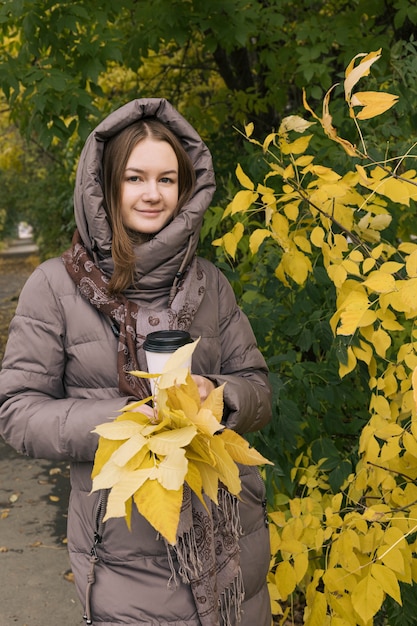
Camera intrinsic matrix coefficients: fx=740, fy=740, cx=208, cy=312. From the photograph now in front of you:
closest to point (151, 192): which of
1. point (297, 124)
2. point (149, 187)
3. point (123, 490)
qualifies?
point (149, 187)

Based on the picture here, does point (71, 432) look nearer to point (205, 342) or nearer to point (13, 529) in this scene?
point (205, 342)

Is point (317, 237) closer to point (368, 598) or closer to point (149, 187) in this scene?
point (149, 187)

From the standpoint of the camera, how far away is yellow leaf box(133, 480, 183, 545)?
48.8 inches

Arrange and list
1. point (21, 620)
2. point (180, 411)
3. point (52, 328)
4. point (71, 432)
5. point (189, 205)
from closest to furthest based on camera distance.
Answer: point (180, 411)
point (71, 432)
point (52, 328)
point (189, 205)
point (21, 620)

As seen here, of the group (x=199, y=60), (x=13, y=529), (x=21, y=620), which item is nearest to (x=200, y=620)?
(x=21, y=620)

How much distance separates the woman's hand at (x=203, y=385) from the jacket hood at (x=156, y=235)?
0.34 meters

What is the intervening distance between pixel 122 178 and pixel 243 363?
59 cm

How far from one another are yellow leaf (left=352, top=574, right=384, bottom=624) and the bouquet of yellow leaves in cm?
62

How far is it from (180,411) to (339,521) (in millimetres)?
1119

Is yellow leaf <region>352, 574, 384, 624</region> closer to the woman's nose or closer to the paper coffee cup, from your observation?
the paper coffee cup

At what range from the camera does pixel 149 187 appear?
187 cm

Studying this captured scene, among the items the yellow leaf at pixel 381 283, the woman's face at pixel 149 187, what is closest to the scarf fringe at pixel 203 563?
the yellow leaf at pixel 381 283

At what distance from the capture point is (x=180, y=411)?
51.9 inches

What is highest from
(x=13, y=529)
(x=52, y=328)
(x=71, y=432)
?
(x=52, y=328)
